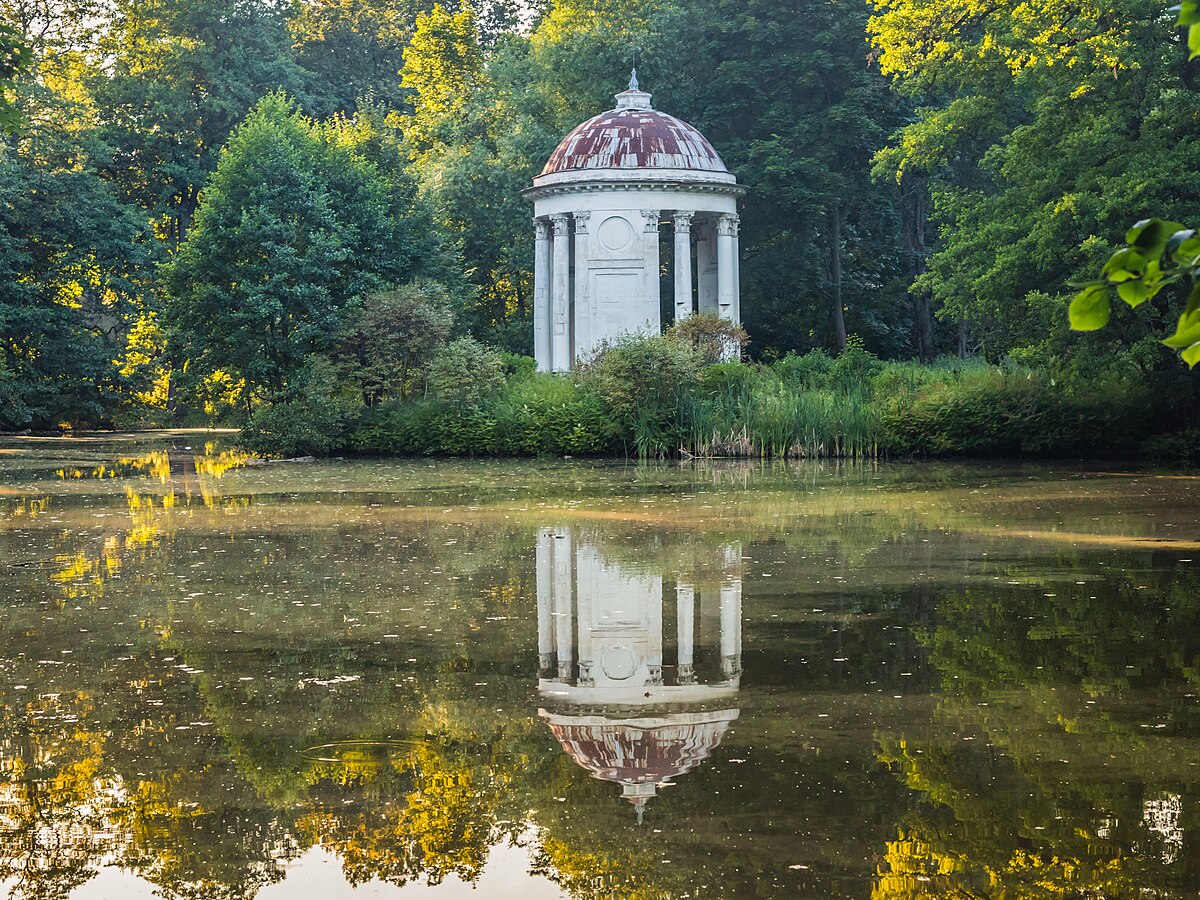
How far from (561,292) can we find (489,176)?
739 cm

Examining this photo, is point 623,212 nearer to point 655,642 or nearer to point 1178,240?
point 655,642

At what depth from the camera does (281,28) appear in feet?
199

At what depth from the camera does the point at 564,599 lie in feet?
37.9

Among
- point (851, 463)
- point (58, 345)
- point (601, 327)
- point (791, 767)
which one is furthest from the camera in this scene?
point (58, 345)

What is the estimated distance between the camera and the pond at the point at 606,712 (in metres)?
5.45

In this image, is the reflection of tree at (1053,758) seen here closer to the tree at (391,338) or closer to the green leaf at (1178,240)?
the green leaf at (1178,240)

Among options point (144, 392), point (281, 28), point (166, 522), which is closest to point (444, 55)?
point (281, 28)

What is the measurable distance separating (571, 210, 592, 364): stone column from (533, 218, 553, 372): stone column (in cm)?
202

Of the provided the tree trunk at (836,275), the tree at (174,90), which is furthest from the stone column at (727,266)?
the tree at (174,90)

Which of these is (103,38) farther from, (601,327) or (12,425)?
(601,327)

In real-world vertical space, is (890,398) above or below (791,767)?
above

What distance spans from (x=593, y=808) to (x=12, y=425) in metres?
43.5

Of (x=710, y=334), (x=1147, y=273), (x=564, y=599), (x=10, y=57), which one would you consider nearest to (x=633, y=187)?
(x=710, y=334)

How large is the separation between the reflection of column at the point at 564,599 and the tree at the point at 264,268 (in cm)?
1946
